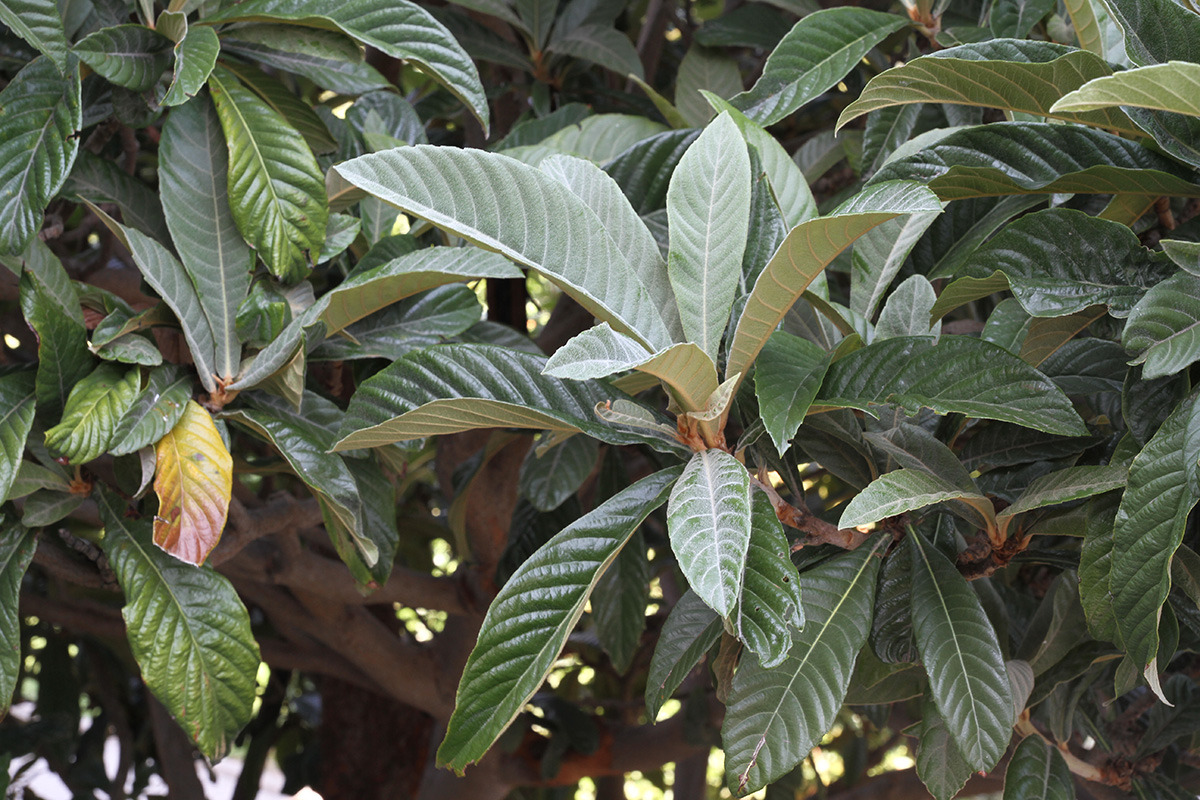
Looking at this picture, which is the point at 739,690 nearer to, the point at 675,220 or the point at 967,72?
the point at 675,220

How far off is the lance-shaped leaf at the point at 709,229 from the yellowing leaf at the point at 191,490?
0.53m

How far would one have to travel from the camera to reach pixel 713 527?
2.41 feet

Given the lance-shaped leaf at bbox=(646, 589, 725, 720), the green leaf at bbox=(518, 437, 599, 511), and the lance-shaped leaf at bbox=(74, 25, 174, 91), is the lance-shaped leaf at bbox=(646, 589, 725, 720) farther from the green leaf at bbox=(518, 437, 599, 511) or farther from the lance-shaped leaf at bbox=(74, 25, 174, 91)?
the lance-shaped leaf at bbox=(74, 25, 174, 91)

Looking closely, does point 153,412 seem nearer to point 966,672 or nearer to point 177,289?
point 177,289

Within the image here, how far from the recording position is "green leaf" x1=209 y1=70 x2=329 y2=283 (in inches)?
42.6

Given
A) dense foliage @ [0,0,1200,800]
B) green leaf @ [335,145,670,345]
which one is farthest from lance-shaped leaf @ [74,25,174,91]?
green leaf @ [335,145,670,345]

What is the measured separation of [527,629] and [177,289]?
2.03 feet

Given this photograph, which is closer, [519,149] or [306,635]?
[519,149]

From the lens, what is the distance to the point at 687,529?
74 cm

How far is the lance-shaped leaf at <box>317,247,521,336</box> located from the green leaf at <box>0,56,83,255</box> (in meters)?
0.31

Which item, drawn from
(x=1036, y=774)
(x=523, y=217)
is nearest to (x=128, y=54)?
(x=523, y=217)

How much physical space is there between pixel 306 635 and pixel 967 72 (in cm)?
222


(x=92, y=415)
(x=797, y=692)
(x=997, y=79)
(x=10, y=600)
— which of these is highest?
(x=997, y=79)

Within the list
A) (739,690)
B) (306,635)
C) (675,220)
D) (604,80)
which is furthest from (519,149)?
(306,635)
